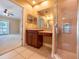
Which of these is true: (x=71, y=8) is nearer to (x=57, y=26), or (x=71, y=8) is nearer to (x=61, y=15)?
(x=61, y=15)

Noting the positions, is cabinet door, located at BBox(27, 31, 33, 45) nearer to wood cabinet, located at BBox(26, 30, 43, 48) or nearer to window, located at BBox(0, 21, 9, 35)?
wood cabinet, located at BBox(26, 30, 43, 48)

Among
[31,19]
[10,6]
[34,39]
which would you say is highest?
[10,6]

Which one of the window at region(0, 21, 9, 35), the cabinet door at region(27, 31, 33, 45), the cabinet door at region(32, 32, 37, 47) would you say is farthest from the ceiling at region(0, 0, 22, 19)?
the window at region(0, 21, 9, 35)

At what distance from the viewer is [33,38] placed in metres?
3.36

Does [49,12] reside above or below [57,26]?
above

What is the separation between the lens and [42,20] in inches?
154

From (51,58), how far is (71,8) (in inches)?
58.1

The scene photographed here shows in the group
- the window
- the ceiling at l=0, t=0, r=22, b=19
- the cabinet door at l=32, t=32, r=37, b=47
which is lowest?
the cabinet door at l=32, t=32, r=37, b=47

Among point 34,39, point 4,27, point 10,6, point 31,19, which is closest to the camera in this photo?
point 34,39

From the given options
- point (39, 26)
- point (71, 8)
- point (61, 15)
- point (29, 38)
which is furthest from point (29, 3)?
point (71, 8)

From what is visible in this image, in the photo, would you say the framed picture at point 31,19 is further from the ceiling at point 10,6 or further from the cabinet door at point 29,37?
the cabinet door at point 29,37

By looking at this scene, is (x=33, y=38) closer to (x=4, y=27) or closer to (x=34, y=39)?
(x=34, y=39)

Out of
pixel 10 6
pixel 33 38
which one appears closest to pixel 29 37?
pixel 33 38

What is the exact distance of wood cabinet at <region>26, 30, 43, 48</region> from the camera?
3.23m
